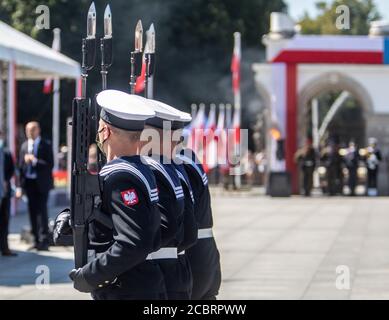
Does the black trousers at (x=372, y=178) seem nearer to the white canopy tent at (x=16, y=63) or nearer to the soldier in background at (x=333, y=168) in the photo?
the soldier in background at (x=333, y=168)

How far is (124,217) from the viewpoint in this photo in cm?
456

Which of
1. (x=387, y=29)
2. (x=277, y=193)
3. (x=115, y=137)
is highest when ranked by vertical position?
(x=387, y=29)

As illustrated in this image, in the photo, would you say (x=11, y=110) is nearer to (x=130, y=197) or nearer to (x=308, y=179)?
(x=308, y=179)

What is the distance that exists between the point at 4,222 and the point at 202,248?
795 centimetres

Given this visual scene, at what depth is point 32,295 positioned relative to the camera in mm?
10148

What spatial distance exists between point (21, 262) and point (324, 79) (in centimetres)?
1896

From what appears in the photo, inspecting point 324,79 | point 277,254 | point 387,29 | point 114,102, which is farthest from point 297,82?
point 114,102

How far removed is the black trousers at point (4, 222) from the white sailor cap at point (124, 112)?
8.90 m

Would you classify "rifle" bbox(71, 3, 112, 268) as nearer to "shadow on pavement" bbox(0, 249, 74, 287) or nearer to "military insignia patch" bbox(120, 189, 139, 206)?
"military insignia patch" bbox(120, 189, 139, 206)

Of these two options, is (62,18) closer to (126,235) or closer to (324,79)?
(324,79)

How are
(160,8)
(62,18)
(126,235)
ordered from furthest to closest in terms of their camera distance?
(160,8), (62,18), (126,235)

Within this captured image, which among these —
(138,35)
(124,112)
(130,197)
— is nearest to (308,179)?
(138,35)

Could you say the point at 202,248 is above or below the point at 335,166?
above

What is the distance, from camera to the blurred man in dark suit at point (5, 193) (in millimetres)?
13539
